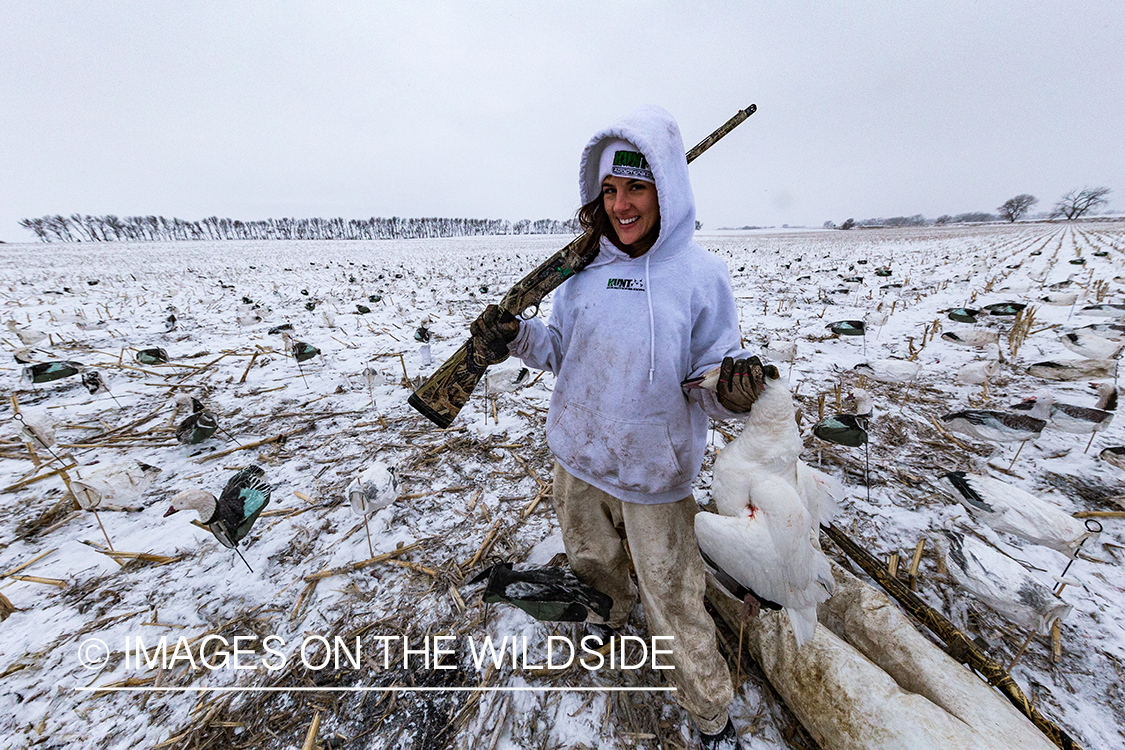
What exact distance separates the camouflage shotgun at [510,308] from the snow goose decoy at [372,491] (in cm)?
73

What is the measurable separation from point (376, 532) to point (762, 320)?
7.95 meters

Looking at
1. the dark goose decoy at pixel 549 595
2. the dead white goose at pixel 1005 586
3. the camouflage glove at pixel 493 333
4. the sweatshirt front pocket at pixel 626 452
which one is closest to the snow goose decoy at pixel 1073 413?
the dead white goose at pixel 1005 586

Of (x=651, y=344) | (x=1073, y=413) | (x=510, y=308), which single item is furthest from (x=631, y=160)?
(x=1073, y=413)

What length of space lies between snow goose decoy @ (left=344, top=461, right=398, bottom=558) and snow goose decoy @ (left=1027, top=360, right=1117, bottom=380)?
224 inches

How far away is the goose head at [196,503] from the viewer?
7.46ft

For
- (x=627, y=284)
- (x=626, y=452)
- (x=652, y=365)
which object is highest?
(x=627, y=284)

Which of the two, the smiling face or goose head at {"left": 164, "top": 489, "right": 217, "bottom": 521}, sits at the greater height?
the smiling face

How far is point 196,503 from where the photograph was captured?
7.54 ft

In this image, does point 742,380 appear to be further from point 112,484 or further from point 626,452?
point 112,484

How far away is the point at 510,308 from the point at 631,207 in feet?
2.61

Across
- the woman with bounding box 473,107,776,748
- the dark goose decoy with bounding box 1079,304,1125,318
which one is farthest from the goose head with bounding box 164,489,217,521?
the dark goose decoy with bounding box 1079,304,1125,318

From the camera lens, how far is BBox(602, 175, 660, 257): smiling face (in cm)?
174

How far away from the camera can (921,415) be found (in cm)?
412

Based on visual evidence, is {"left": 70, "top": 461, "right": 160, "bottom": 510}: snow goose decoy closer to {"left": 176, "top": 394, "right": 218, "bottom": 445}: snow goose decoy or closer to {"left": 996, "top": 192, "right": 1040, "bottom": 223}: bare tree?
{"left": 176, "top": 394, "right": 218, "bottom": 445}: snow goose decoy
